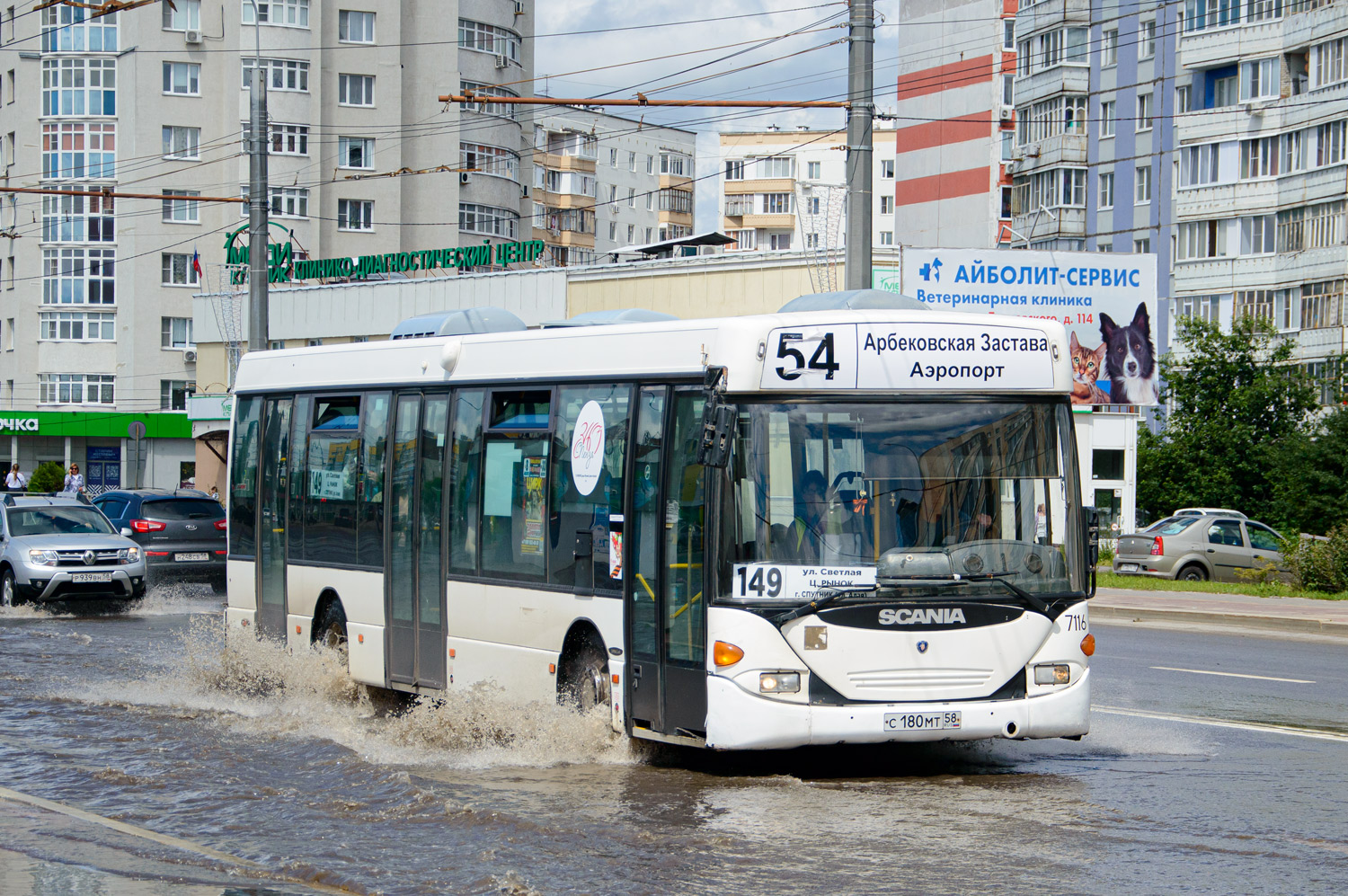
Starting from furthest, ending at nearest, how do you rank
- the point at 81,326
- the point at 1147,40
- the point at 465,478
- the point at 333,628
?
the point at 81,326 < the point at 1147,40 < the point at 333,628 < the point at 465,478

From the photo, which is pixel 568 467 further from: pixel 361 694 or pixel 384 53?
pixel 384 53

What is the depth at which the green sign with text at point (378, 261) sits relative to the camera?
5806 centimetres

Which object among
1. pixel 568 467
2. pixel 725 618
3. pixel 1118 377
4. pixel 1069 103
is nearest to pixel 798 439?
pixel 725 618

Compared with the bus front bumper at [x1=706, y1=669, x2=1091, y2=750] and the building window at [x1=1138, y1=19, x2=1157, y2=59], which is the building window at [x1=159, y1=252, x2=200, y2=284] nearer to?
the building window at [x1=1138, y1=19, x2=1157, y2=59]

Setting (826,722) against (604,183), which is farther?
(604,183)

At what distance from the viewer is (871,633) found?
9.27 metres

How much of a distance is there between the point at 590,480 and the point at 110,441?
237 ft

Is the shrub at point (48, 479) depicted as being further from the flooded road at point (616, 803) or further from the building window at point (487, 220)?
the flooded road at point (616, 803)

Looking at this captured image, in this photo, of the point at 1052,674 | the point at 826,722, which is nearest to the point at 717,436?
the point at 826,722

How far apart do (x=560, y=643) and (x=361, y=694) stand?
351 centimetres

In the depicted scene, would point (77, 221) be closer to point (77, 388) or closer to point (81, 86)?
point (81, 86)

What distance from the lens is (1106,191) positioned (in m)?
69.9

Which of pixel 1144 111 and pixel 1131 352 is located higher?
pixel 1144 111

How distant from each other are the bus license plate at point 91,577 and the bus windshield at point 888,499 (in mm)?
15969
